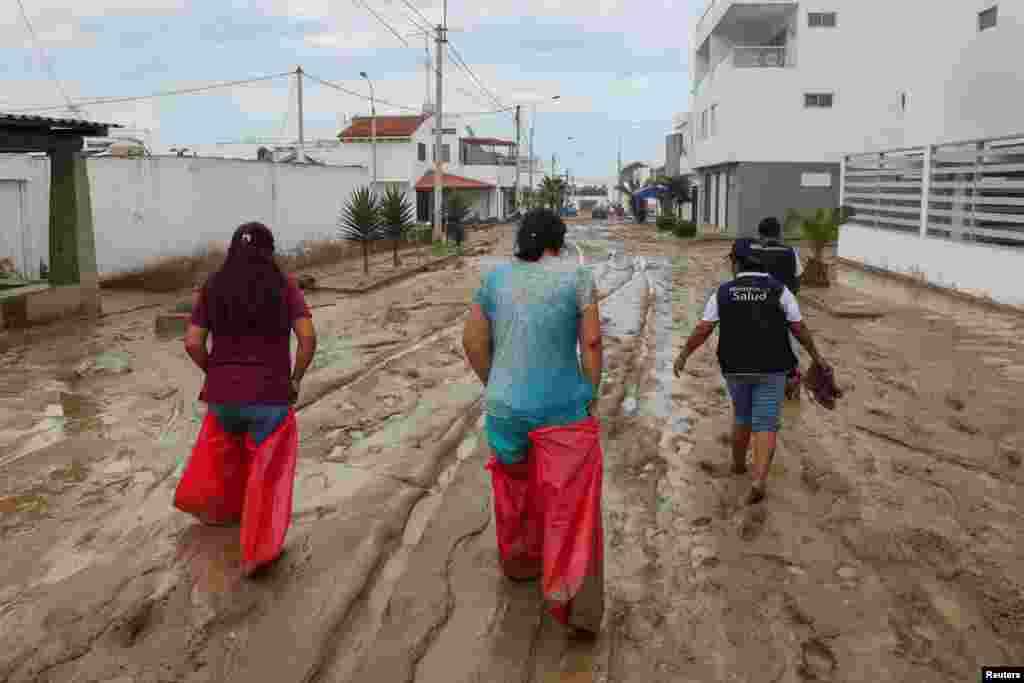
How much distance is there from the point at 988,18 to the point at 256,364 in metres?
20.9

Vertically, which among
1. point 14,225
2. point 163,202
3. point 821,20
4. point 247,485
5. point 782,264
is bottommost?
point 247,485

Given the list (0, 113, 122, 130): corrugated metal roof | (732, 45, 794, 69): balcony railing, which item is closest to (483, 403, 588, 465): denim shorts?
(0, 113, 122, 130): corrugated metal roof

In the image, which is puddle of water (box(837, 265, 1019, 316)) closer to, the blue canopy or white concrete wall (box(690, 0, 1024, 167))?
white concrete wall (box(690, 0, 1024, 167))

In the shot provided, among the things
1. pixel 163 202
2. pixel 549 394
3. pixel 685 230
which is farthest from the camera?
pixel 685 230

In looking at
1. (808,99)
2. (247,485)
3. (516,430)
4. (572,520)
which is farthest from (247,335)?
(808,99)

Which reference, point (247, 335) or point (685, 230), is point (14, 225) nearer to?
point (247, 335)

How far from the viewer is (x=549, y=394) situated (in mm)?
4070

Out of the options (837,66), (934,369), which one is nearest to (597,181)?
(837,66)

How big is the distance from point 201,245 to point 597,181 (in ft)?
442

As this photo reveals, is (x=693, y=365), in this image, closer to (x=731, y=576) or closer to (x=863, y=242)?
(x=731, y=576)

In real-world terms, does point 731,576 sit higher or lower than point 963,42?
lower

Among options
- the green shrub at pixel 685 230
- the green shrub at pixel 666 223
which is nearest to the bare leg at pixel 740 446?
the green shrub at pixel 685 230

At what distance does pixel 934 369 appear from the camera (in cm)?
1006

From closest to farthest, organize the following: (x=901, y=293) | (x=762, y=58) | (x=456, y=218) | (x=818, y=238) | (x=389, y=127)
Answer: (x=901, y=293) < (x=818, y=238) < (x=456, y=218) < (x=762, y=58) < (x=389, y=127)
